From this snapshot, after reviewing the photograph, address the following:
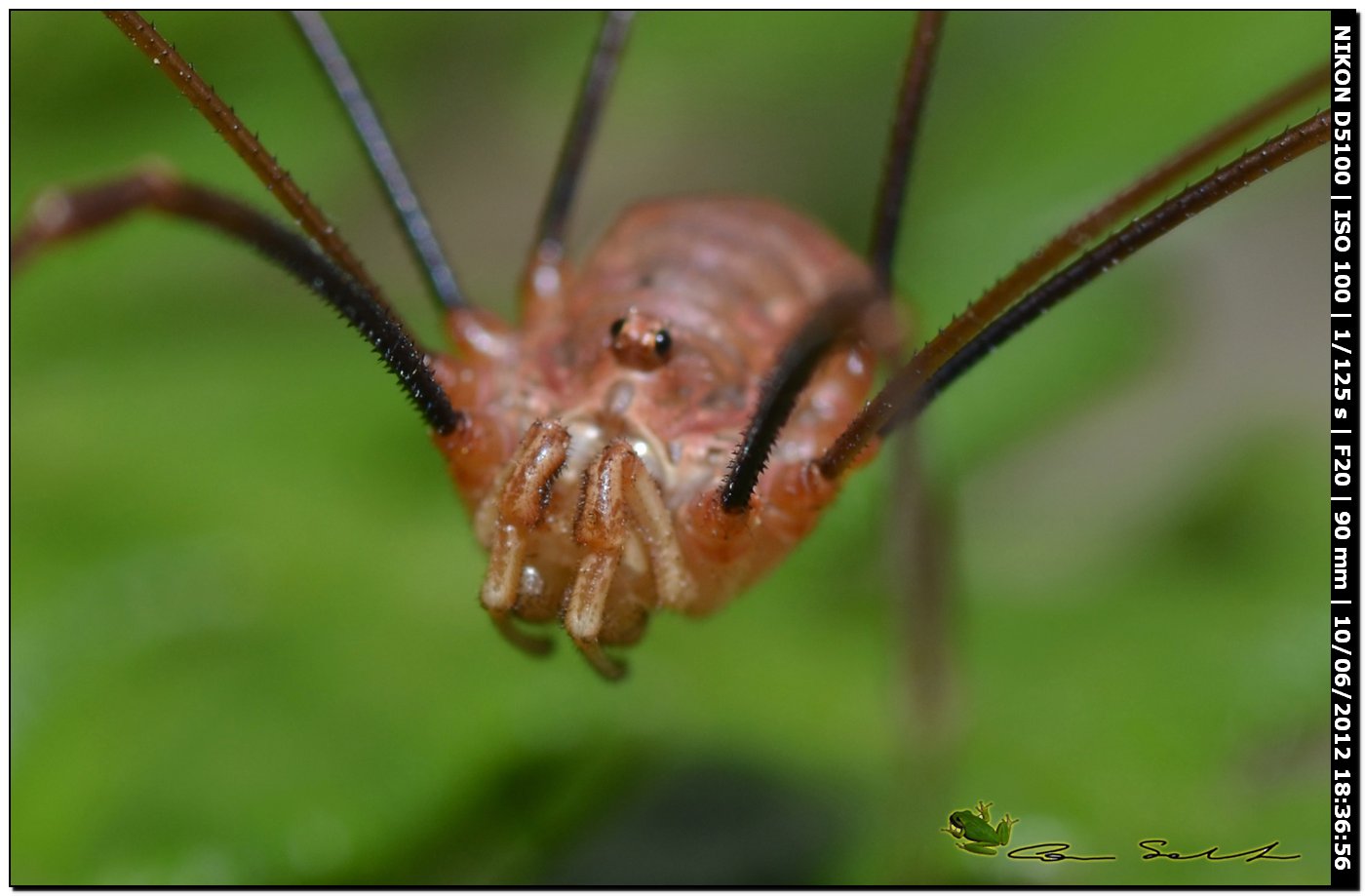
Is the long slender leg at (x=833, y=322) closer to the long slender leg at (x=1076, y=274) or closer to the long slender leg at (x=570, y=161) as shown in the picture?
the long slender leg at (x=1076, y=274)

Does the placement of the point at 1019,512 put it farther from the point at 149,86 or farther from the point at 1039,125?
the point at 149,86

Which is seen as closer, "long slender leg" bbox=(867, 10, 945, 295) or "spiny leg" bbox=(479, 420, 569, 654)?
"spiny leg" bbox=(479, 420, 569, 654)

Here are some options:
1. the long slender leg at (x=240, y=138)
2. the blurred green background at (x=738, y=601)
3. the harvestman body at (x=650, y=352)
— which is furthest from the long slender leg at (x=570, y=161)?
the blurred green background at (x=738, y=601)

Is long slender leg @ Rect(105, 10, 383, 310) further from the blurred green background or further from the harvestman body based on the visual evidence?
the blurred green background

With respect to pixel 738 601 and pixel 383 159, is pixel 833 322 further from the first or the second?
pixel 738 601

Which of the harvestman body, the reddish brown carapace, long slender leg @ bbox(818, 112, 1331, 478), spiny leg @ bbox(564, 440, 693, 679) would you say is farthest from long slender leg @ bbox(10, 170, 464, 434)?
long slender leg @ bbox(818, 112, 1331, 478)

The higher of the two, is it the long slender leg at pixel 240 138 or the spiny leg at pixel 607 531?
the long slender leg at pixel 240 138

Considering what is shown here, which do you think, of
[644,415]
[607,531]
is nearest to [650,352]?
[644,415]
